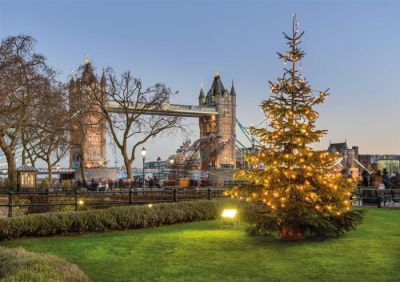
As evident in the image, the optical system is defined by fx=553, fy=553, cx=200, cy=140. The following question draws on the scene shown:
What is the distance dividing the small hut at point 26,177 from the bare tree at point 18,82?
2195mm

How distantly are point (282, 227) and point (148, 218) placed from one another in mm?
5667

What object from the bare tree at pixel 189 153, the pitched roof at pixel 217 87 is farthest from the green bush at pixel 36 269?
the pitched roof at pixel 217 87

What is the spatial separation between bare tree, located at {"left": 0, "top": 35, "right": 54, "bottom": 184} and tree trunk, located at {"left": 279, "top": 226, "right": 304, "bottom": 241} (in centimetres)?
2118

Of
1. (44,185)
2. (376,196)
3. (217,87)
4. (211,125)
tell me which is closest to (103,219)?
(376,196)

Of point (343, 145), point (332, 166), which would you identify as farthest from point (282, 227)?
point (343, 145)

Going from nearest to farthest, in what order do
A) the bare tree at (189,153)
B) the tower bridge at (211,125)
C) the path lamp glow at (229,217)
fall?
the path lamp glow at (229,217)
the bare tree at (189,153)
the tower bridge at (211,125)

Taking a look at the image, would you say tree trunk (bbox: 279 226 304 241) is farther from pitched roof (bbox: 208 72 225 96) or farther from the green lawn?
pitched roof (bbox: 208 72 225 96)

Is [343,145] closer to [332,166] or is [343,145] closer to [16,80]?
[16,80]

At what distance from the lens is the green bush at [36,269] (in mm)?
7037

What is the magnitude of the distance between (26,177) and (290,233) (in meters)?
27.7

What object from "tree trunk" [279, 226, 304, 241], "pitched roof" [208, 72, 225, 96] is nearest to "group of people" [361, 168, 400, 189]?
"tree trunk" [279, 226, 304, 241]

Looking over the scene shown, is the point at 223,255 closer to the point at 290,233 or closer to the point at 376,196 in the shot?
the point at 290,233

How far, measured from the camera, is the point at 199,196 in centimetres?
3072

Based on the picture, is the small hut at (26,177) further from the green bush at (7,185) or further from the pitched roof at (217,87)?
the pitched roof at (217,87)
